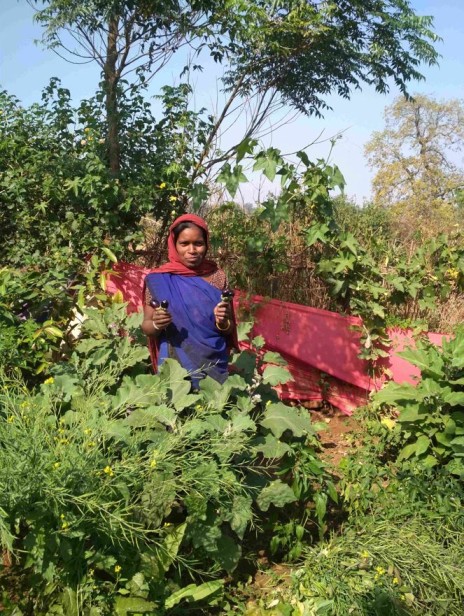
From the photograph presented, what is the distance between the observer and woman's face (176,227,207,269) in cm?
274

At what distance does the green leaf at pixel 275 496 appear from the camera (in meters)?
2.39

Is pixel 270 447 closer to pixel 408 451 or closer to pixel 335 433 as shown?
pixel 408 451

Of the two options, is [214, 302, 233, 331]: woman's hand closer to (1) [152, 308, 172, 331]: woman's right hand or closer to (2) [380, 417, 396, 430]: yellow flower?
(1) [152, 308, 172, 331]: woman's right hand

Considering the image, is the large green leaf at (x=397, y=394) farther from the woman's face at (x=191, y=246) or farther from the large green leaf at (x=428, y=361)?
the woman's face at (x=191, y=246)

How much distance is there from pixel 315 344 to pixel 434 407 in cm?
139

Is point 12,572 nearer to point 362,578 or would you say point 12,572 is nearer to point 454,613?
point 362,578

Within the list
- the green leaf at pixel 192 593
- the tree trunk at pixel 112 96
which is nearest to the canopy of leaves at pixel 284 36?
the tree trunk at pixel 112 96

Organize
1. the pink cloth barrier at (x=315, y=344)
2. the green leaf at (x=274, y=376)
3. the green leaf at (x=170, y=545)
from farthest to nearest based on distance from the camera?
the pink cloth barrier at (x=315, y=344), the green leaf at (x=274, y=376), the green leaf at (x=170, y=545)

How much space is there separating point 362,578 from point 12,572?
1.45 m

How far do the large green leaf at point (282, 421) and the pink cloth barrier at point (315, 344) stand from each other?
1688 millimetres

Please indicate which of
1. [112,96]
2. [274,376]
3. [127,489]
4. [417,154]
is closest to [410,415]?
[274,376]

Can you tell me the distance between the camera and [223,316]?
2660 millimetres

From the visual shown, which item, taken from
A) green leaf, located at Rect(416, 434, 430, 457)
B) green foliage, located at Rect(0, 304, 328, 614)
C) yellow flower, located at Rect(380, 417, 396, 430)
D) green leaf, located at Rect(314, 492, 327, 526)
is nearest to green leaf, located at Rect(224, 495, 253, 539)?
green foliage, located at Rect(0, 304, 328, 614)

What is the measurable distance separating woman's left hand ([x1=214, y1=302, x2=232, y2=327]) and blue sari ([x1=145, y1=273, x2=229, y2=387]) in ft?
0.20
